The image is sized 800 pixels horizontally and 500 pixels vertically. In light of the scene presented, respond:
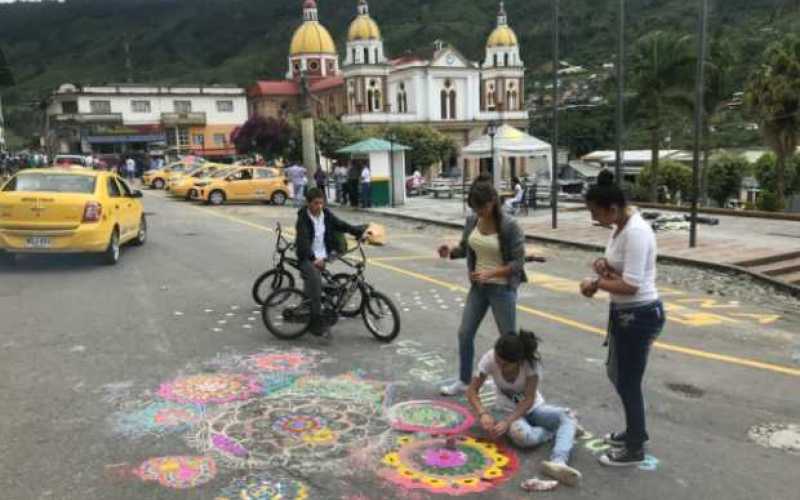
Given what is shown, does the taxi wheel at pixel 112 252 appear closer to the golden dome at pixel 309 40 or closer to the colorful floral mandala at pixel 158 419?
the colorful floral mandala at pixel 158 419

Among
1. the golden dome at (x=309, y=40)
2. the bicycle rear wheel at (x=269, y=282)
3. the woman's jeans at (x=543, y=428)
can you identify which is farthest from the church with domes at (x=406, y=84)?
the woman's jeans at (x=543, y=428)

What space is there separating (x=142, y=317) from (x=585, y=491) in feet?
19.3

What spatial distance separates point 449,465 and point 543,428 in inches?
28.0

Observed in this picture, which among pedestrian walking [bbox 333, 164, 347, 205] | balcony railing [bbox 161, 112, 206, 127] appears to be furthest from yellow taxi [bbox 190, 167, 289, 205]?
balcony railing [bbox 161, 112, 206, 127]

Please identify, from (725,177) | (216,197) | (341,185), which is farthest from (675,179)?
(216,197)

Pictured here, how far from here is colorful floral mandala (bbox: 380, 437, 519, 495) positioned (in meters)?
4.26

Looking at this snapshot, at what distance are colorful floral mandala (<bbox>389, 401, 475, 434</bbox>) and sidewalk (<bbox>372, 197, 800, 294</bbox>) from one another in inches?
287

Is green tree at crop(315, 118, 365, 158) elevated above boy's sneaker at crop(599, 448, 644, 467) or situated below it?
above

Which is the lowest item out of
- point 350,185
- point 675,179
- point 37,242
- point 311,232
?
point 37,242

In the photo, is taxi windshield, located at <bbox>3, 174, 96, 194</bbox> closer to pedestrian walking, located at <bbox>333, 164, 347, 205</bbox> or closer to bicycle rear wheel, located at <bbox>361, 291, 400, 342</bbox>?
bicycle rear wheel, located at <bbox>361, 291, 400, 342</bbox>

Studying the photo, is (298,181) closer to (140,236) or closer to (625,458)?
(140,236)

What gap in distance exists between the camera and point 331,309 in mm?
7359

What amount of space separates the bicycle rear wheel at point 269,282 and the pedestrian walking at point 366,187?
16.0m

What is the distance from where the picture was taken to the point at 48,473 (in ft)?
14.4
